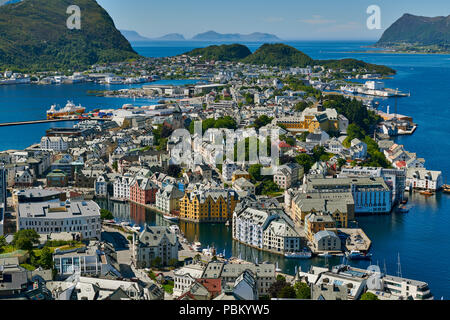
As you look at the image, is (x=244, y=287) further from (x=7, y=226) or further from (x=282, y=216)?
(x=7, y=226)

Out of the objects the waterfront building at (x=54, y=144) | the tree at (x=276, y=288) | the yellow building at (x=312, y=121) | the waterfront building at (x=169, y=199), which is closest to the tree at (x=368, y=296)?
the tree at (x=276, y=288)

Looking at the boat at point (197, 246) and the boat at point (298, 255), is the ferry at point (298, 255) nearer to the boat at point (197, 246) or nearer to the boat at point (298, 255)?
the boat at point (298, 255)

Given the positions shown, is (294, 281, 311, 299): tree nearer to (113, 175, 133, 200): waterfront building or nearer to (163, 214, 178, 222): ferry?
(163, 214, 178, 222): ferry

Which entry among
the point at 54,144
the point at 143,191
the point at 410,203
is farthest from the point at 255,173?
the point at 54,144

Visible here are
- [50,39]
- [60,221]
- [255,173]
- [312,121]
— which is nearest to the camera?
[60,221]

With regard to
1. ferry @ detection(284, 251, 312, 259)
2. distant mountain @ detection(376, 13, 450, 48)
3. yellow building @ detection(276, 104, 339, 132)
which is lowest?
ferry @ detection(284, 251, 312, 259)

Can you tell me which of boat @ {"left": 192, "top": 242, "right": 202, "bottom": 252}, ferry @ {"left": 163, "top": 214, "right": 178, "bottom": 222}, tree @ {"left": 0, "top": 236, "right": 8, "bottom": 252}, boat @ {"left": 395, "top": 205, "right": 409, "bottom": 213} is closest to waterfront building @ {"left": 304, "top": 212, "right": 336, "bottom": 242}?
boat @ {"left": 192, "top": 242, "right": 202, "bottom": 252}

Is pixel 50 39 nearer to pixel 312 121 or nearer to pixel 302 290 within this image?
pixel 312 121
